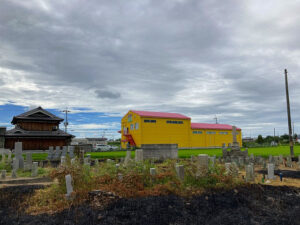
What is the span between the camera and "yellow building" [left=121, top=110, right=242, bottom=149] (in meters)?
39.3

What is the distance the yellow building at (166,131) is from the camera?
39281 mm

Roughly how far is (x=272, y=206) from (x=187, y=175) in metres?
2.86

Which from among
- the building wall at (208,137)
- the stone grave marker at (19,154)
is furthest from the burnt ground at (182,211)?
the building wall at (208,137)

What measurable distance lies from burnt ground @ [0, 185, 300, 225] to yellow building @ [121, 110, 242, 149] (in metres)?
31.9

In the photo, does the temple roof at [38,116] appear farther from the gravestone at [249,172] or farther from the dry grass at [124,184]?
the gravestone at [249,172]

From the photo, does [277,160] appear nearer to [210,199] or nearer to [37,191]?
[210,199]

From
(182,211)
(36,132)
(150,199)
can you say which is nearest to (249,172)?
(182,211)

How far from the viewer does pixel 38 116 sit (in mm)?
34094

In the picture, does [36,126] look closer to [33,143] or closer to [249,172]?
[33,143]

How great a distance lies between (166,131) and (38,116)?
21.3m

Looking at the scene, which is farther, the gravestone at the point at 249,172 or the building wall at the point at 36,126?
the building wall at the point at 36,126

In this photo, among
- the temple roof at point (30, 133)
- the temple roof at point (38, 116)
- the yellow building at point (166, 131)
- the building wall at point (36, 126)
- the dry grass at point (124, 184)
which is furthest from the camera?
the yellow building at point (166, 131)

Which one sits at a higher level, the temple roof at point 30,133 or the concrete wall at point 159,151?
the temple roof at point 30,133

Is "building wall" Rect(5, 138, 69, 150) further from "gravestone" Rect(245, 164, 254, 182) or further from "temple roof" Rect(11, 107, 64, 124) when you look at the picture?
"gravestone" Rect(245, 164, 254, 182)
